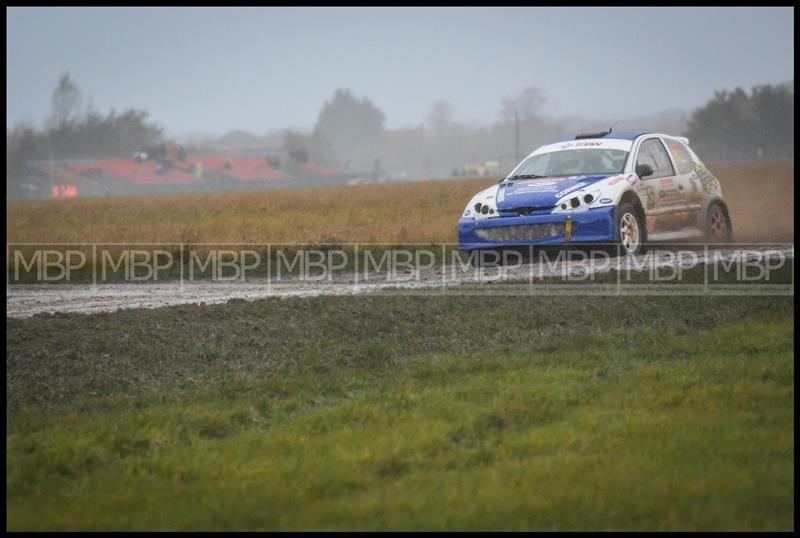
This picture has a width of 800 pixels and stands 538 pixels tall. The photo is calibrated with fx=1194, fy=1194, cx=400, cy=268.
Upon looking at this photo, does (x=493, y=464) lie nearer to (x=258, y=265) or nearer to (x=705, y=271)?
(x=705, y=271)

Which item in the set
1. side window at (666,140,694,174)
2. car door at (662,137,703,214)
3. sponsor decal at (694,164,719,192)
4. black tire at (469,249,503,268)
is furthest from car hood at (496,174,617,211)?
sponsor decal at (694,164,719,192)

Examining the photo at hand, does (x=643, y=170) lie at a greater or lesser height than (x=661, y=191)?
greater

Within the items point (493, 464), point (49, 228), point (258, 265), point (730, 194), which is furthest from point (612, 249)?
point (49, 228)

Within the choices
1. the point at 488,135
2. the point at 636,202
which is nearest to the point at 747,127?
the point at 636,202

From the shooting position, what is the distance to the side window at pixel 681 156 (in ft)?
52.1

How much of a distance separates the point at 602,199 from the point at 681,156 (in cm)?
279

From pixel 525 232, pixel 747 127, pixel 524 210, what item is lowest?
pixel 525 232

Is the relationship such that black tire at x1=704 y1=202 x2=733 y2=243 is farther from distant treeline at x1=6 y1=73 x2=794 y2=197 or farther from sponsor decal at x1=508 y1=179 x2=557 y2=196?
distant treeline at x1=6 y1=73 x2=794 y2=197

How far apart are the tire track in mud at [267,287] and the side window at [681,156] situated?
1413mm

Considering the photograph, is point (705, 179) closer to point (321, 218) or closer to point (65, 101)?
point (321, 218)

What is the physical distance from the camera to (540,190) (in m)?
14.2

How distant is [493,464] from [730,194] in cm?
2448

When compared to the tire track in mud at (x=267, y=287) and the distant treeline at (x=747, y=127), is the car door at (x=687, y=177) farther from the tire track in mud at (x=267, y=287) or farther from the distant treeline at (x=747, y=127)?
the distant treeline at (x=747, y=127)

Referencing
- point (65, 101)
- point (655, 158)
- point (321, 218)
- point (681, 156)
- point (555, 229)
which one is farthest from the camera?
point (65, 101)
